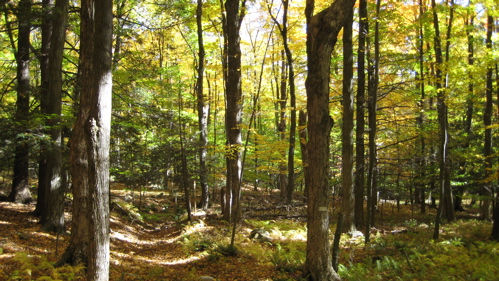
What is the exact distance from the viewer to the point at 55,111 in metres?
7.97

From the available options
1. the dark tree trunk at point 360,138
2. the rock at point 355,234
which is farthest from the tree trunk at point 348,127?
the dark tree trunk at point 360,138

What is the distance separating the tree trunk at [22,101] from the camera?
25.6 feet

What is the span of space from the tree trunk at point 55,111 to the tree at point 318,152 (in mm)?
6268

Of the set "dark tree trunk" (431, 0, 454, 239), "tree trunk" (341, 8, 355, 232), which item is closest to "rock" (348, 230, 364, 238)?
"tree trunk" (341, 8, 355, 232)

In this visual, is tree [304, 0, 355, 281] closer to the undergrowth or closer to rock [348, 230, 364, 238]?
the undergrowth

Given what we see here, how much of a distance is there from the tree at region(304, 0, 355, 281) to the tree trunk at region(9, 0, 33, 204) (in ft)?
22.6

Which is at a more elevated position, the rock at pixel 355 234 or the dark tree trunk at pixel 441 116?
the dark tree trunk at pixel 441 116

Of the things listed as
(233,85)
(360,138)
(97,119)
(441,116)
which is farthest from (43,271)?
(441,116)

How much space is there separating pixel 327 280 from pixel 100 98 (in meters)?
4.86

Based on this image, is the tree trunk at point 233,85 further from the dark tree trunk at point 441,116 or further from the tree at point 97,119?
the dark tree trunk at point 441,116

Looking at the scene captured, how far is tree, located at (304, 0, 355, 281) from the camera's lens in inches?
212

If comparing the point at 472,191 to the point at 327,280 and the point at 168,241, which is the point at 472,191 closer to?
the point at 327,280

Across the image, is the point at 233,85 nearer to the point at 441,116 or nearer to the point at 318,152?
the point at 318,152

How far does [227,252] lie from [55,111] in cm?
581
